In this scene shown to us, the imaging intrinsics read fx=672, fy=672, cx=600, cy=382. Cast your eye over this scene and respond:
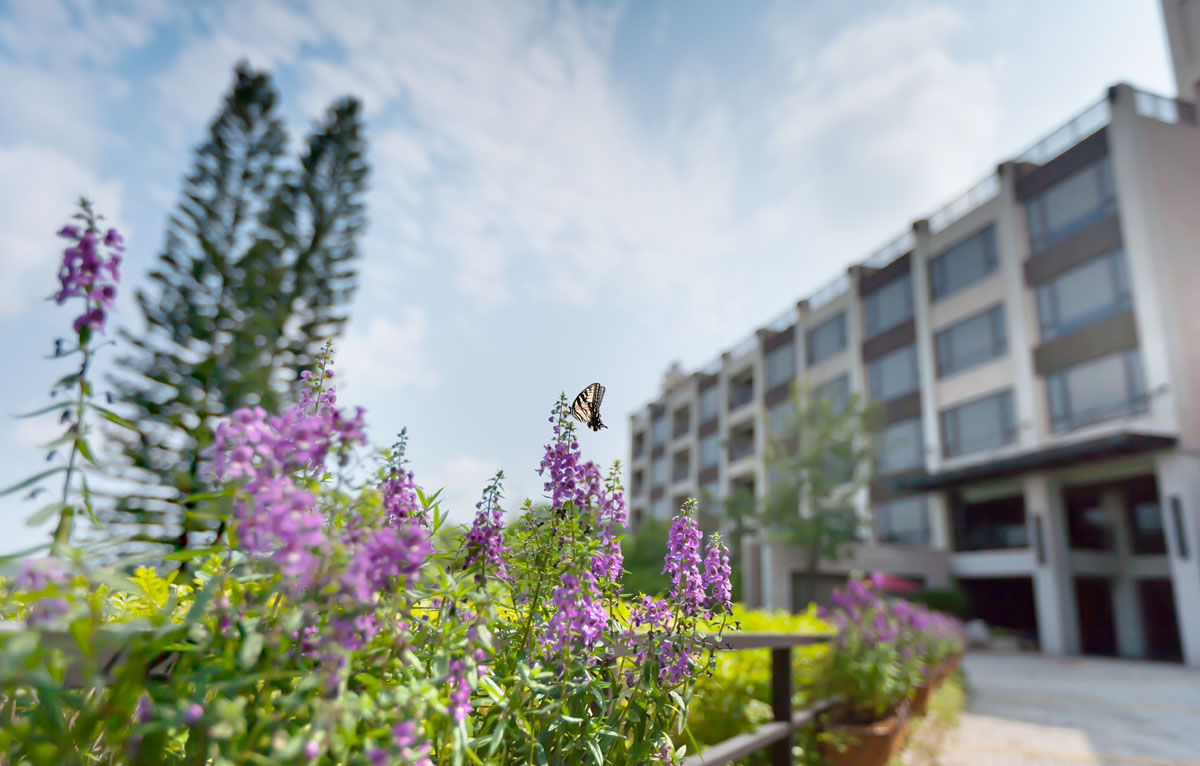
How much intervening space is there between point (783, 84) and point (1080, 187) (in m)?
15.3

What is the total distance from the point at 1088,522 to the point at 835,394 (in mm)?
7685

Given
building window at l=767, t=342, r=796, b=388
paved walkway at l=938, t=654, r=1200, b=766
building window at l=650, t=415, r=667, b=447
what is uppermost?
building window at l=767, t=342, r=796, b=388

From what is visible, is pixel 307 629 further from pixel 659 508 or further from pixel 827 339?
pixel 659 508

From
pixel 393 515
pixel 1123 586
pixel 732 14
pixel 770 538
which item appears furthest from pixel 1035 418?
pixel 393 515

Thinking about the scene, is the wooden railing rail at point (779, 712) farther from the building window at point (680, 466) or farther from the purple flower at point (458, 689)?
the building window at point (680, 466)

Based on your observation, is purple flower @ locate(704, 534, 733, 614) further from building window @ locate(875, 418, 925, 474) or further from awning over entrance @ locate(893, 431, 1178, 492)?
building window @ locate(875, 418, 925, 474)

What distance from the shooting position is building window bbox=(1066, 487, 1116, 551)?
60.5ft

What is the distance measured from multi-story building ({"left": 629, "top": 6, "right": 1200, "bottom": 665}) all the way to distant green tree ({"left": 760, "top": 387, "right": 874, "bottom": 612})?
82 cm

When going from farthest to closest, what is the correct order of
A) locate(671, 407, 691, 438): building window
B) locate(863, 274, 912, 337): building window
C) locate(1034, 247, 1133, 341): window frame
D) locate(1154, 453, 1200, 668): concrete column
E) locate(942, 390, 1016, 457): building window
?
1. locate(671, 407, 691, 438): building window
2. locate(863, 274, 912, 337): building window
3. locate(942, 390, 1016, 457): building window
4. locate(1034, 247, 1133, 341): window frame
5. locate(1154, 453, 1200, 668): concrete column

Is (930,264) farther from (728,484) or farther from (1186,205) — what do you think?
(728,484)

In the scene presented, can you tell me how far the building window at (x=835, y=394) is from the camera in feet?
71.9

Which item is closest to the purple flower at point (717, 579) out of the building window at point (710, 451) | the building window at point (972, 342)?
the building window at point (972, 342)

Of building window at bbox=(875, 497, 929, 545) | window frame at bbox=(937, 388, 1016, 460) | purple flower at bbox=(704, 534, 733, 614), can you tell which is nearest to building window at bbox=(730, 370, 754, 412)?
building window at bbox=(875, 497, 929, 545)

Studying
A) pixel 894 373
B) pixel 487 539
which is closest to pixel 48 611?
pixel 487 539
